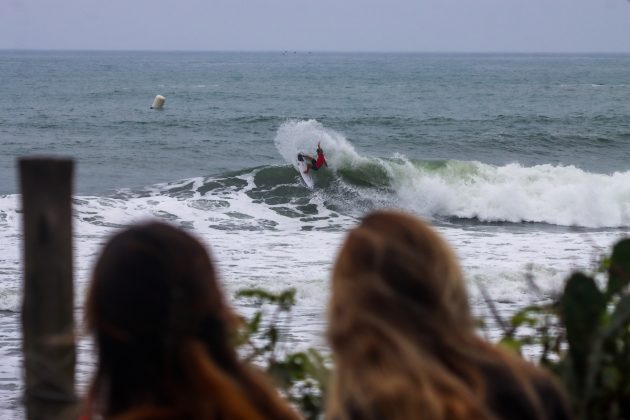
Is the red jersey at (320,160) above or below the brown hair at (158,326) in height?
below

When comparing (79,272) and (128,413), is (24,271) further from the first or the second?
(79,272)

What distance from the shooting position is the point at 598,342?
2301mm

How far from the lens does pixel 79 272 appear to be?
36.1 feet

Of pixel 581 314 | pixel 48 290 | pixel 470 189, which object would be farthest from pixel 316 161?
pixel 48 290

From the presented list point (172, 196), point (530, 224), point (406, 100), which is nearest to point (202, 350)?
point (530, 224)

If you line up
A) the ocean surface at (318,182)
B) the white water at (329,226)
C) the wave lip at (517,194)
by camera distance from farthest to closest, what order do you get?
1. the wave lip at (517,194)
2. the ocean surface at (318,182)
3. the white water at (329,226)

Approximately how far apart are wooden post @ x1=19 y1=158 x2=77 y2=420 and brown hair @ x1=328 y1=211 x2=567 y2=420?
2.43 feet

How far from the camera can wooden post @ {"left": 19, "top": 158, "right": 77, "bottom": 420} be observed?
7.09 ft

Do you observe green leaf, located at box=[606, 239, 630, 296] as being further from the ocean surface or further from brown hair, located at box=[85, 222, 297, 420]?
brown hair, located at box=[85, 222, 297, 420]

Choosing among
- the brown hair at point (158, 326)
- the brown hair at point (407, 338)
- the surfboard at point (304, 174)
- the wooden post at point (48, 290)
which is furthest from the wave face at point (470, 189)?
the brown hair at point (158, 326)

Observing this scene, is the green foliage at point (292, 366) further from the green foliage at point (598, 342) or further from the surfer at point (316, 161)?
the surfer at point (316, 161)

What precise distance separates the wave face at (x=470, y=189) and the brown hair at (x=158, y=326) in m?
15.2

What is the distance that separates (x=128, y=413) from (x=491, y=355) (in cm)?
70

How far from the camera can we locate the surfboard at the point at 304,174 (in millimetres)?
A: 19844
